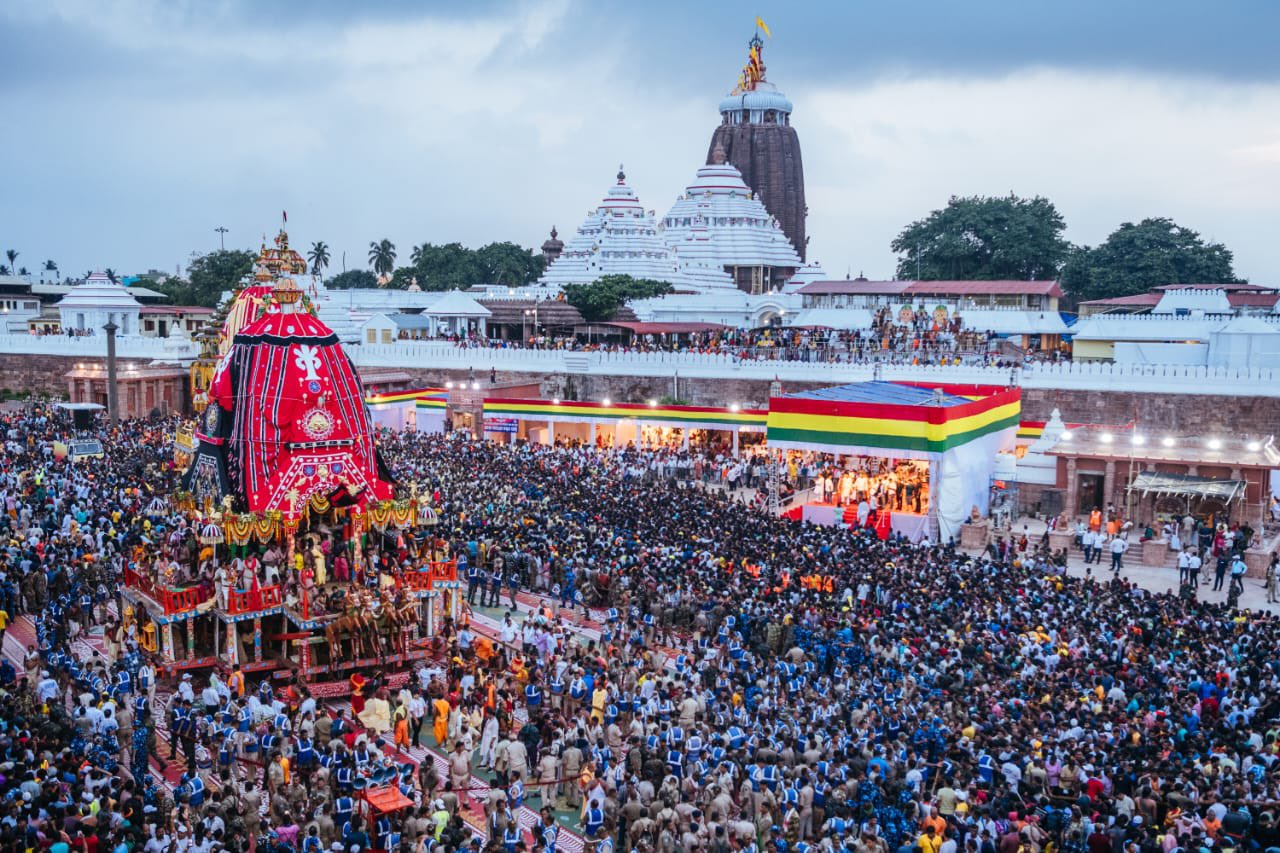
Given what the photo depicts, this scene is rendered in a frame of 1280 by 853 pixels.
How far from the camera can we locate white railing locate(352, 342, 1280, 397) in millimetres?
35188

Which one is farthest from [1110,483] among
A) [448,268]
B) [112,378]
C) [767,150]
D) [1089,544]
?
[448,268]

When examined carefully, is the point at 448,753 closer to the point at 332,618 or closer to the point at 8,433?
the point at 332,618

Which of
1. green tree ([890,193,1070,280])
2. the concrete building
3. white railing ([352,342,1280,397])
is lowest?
white railing ([352,342,1280,397])

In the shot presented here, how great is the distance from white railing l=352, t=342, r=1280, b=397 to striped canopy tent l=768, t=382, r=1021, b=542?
8942 mm

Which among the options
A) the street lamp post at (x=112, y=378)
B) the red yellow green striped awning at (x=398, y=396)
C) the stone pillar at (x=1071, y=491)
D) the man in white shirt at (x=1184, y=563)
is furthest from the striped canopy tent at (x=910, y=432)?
the street lamp post at (x=112, y=378)

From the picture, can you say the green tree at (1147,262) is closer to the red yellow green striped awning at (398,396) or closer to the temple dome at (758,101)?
the temple dome at (758,101)

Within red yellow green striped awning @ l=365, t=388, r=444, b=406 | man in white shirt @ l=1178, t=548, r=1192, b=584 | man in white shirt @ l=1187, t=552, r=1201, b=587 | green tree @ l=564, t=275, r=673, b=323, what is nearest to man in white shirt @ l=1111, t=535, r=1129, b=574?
man in white shirt @ l=1178, t=548, r=1192, b=584

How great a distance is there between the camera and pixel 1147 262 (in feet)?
207

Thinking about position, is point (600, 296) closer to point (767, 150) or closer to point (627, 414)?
point (627, 414)

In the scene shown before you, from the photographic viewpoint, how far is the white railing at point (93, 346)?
147 feet

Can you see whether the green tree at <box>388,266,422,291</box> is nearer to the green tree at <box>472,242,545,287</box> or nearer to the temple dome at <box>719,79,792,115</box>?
the green tree at <box>472,242,545,287</box>

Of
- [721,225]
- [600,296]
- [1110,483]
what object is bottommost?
[1110,483]

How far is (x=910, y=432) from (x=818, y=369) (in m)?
13.6

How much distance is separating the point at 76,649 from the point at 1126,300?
50.7 meters
